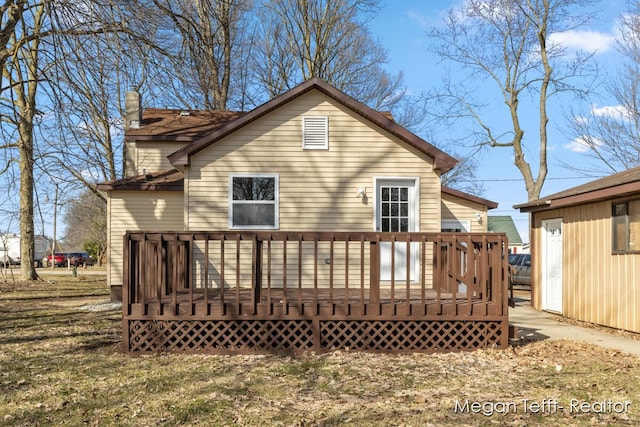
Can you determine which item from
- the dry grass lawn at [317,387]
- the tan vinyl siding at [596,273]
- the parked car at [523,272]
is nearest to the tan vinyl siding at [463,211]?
the tan vinyl siding at [596,273]

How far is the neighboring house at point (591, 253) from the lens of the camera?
912cm

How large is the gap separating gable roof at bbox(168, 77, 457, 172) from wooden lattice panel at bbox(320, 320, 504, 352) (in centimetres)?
371

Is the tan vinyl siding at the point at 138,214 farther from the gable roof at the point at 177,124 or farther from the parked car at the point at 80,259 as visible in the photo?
the parked car at the point at 80,259

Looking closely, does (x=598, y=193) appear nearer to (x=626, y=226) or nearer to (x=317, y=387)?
(x=626, y=226)

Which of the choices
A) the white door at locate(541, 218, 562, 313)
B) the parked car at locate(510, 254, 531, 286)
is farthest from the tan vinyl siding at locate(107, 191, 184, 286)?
the parked car at locate(510, 254, 531, 286)

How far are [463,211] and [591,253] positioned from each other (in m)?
5.26

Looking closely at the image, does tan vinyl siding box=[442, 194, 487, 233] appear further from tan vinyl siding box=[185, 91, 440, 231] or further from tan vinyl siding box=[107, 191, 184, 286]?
tan vinyl siding box=[107, 191, 184, 286]

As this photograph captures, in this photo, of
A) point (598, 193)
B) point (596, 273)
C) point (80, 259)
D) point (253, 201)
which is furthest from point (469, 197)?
point (80, 259)

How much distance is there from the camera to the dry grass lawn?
15.2ft

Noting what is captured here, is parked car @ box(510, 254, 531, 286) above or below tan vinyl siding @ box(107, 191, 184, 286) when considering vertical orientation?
below

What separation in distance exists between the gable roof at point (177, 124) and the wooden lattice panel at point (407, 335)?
7.74m

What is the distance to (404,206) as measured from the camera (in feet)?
34.0

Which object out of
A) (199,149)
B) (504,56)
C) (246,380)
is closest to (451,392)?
(246,380)

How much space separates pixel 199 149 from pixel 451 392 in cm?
663
